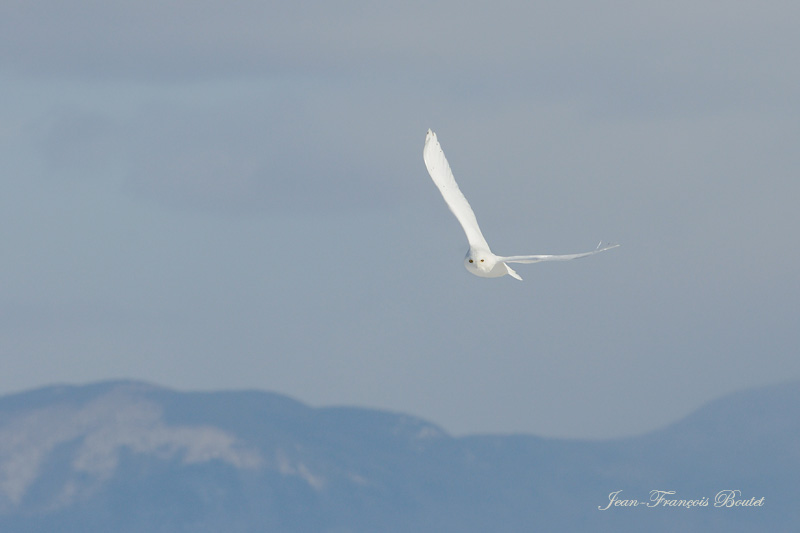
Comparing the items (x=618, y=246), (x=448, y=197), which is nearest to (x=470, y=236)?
(x=448, y=197)

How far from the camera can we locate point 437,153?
70250 mm

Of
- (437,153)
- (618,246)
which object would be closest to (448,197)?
(437,153)

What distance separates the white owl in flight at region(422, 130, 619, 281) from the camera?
6103 centimetres

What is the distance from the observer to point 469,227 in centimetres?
6756

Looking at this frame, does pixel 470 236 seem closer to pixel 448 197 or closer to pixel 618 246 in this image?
pixel 448 197

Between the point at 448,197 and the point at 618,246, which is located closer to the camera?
the point at 618,246

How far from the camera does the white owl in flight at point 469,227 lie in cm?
6103

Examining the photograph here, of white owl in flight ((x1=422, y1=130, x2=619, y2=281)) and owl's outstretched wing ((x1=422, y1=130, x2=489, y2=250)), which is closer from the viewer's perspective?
white owl in flight ((x1=422, y1=130, x2=619, y2=281))

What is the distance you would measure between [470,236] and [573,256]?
7.30m

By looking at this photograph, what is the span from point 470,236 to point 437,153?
19.3 feet

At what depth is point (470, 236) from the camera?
66.4 metres

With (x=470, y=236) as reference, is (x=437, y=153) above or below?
above

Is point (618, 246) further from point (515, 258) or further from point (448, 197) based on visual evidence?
point (448, 197)

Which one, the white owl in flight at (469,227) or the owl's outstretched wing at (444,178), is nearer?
the white owl in flight at (469,227)
